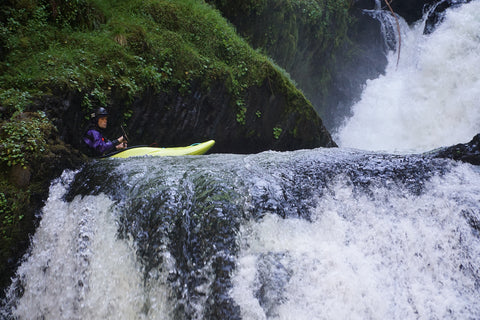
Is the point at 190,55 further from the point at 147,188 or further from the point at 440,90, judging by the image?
the point at 440,90

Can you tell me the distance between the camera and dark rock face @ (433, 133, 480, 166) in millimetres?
3557

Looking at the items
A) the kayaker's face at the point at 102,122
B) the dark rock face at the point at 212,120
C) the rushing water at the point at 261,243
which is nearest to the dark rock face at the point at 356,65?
the dark rock face at the point at 212,120

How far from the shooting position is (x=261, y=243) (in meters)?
3.10

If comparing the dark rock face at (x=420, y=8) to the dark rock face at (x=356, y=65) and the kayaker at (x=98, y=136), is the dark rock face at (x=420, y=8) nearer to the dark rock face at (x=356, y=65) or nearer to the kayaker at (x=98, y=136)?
the dark rock face at (x=356, y=65)

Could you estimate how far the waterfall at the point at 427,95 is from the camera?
916 centimetres

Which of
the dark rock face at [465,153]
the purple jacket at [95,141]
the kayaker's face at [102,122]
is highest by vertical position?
the dark rock face at [465,153]

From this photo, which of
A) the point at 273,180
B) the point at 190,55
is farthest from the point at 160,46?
the point at 273,180

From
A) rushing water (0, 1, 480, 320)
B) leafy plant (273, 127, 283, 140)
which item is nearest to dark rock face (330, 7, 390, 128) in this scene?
leafy plant (273, 127, 283, 140)

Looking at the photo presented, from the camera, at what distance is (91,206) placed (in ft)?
11.8

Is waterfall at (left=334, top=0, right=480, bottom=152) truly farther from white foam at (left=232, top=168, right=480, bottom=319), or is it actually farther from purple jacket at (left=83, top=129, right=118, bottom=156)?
purple jacket at (left=83, top=129, right=118, bottom=156)

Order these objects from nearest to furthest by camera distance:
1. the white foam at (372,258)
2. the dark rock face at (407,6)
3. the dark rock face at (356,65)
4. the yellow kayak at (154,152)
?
the white foam at (372,258) < the yellow kayak at (154,152) < the dark rock face at (356,65) < the dark rock face at (407,6)

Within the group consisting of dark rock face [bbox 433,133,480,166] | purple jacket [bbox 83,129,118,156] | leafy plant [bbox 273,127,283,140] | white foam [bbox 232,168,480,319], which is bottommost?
purple jacket [bbox 83,129,118,156]

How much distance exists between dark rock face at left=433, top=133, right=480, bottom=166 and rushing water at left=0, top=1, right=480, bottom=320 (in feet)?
0.42

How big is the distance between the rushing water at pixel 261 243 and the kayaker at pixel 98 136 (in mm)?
801
